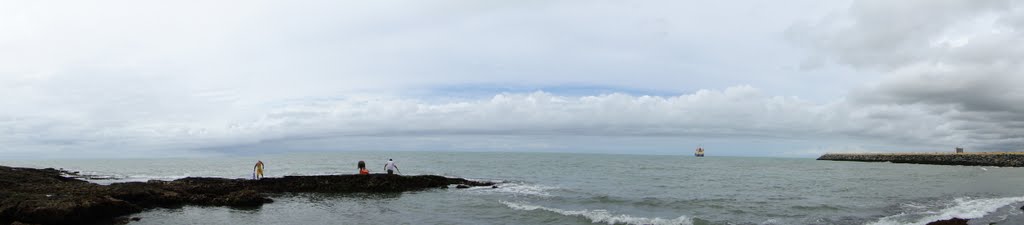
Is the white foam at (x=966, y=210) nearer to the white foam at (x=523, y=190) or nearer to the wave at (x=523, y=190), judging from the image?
the wave at (x=523, y=190)

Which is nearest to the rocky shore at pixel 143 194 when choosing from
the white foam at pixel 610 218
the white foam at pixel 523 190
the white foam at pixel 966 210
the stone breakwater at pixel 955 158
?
the white foam at pixel 523 190

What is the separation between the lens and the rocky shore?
19.5 m

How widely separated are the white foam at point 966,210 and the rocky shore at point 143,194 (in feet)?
80.6

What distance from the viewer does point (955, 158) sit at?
11225 centimetres

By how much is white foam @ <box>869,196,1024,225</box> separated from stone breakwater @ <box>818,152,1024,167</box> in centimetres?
8654

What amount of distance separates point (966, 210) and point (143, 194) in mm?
37431

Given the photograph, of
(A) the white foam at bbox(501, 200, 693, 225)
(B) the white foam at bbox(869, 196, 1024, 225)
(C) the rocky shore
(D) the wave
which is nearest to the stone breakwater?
(B) the white foam at bbox(869, 196, 1024, 225)

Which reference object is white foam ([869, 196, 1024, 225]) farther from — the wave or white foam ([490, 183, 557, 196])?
white foam ([490, 183, 557, 196])

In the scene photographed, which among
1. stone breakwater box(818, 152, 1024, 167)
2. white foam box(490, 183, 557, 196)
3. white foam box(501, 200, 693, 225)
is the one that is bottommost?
white foam box(490, 183, 557, 196)

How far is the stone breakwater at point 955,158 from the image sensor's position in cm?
9950

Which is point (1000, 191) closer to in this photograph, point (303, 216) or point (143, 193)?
point (303, 216)

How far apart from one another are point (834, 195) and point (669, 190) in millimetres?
9819

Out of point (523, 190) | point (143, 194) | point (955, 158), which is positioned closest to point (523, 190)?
point (523, 190)

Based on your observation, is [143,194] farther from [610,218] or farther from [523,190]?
[523,190]
